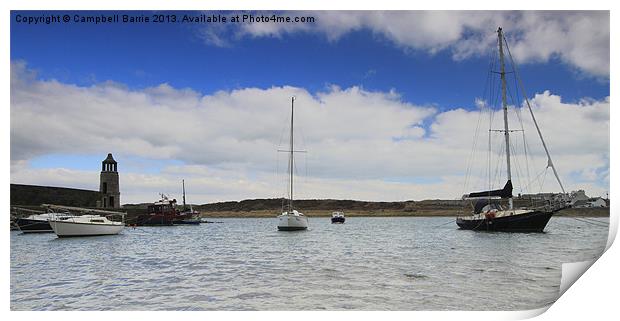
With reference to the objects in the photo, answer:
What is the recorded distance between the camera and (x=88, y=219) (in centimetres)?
2425

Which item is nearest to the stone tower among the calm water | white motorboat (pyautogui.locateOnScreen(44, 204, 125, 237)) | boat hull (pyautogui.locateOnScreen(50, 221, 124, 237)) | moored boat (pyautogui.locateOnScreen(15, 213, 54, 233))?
white motorboat (pyautogui.locateOnScreen(44, 204, 125, 237))

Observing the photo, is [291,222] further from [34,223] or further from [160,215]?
[160,215]

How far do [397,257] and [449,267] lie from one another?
8.46ft

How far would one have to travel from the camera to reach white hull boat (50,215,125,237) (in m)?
23.3

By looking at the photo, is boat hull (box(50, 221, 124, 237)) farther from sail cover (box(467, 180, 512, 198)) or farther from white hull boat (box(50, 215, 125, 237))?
sail cover (box(467, 180, 512, 198))

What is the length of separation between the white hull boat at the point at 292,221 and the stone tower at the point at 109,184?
7598mm

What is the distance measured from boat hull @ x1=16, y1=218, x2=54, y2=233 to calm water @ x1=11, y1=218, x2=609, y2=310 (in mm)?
8710

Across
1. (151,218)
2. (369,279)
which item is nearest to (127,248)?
(369,279)

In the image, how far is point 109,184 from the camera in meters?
17.7

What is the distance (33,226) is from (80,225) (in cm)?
416

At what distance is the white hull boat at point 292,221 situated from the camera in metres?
25.0

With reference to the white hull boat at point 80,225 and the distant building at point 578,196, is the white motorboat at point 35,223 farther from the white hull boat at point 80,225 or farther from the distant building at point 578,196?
the distant building at point 578,196

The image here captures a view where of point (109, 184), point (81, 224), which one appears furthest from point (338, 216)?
point (109, 184)
